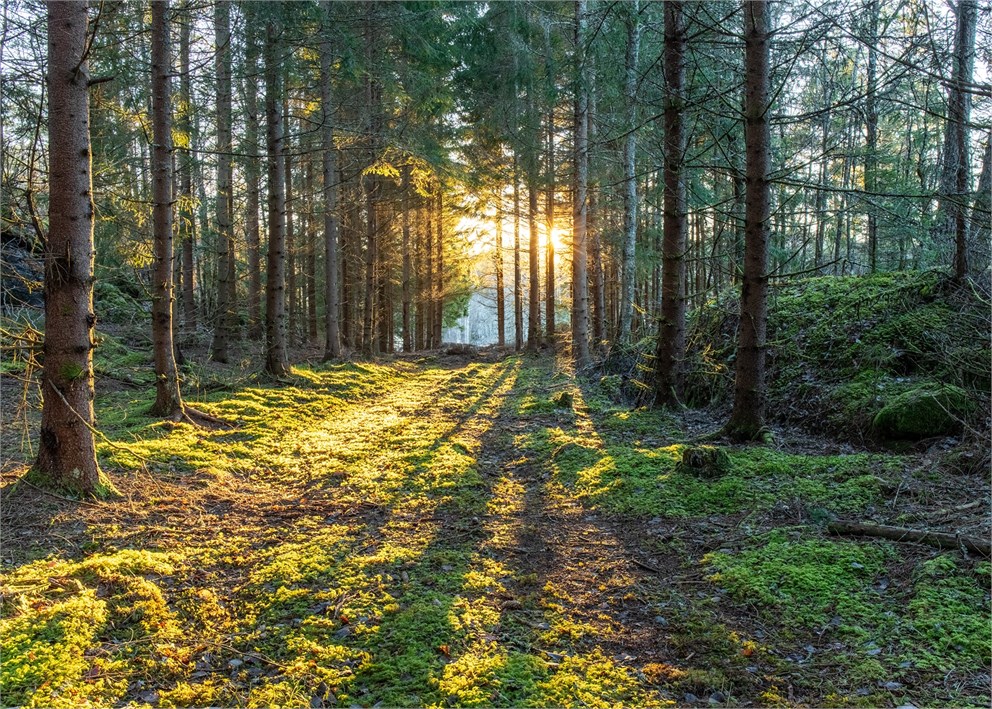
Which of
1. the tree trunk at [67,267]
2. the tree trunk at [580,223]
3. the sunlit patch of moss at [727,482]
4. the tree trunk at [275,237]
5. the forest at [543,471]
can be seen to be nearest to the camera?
the forest at [543,471]

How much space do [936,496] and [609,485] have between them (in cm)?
263

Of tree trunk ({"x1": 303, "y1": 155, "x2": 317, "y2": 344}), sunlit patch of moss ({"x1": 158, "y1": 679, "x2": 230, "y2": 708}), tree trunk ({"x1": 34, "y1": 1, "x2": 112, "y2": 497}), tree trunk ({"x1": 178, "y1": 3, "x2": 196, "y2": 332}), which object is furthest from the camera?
tree trunk ({"x1": 303, "y1": 155, "x2": 317, "y2": 344})

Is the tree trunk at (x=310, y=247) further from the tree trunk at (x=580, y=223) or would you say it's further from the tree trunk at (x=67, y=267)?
the tree trunk at (x=67, y=267)

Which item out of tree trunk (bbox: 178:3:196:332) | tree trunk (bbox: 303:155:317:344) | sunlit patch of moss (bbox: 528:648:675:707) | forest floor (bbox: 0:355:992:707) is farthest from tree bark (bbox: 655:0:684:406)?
tree trunk (bbox: 303:155:317:344)

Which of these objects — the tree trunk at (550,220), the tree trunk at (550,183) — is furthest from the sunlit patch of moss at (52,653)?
the tree trunk at (550,220)

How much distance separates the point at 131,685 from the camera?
2.60m

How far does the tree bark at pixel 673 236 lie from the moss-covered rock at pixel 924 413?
9.31ft

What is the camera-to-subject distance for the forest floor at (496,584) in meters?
2.70

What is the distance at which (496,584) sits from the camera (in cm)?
381

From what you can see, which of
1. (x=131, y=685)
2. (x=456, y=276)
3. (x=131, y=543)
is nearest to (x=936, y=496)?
→ (x=131, y=685)

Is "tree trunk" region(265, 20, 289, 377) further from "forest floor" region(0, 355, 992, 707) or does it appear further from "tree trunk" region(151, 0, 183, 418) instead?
"forest floor" region(0, 355, 992, 707)

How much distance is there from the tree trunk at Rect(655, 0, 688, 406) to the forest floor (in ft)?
6.05

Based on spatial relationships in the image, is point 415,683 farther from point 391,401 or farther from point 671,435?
point 391,401

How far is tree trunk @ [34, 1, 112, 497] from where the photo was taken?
4.45 meters
